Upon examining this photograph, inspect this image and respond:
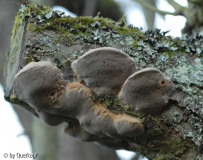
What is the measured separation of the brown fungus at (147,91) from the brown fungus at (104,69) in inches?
1.5

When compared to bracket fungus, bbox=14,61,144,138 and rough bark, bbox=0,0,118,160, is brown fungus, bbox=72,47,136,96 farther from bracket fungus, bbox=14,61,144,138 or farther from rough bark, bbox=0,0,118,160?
rough bark, bbox=0,0,118,160

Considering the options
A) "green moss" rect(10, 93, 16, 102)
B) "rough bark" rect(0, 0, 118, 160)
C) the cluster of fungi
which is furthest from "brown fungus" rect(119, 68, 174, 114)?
"rough bark" rect(0, 0, 118, 160)

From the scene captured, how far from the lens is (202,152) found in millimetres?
1110

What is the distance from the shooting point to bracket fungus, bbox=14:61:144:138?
102cm

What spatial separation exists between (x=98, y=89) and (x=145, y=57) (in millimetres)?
242

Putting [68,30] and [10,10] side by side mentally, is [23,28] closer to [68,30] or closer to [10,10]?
[68,30]

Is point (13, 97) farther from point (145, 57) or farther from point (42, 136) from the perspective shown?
point (42, 136)

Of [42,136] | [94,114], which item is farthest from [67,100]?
[42,136]

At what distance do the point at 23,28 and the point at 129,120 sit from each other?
55 cm

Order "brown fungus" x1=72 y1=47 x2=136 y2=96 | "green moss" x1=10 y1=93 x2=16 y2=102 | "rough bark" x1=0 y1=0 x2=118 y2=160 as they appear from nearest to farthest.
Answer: "brown fungus" x1=72 y1=47 x2=136 y2=96 → "green moss" x1=10 y1=93 x2=16 y2=102 → "rough bark" x1=0 y1=0 x2=118 y2=160

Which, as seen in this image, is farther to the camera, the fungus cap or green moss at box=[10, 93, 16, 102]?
green moss at box=[10, 93, 16, 102]

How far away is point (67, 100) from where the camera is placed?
105cm

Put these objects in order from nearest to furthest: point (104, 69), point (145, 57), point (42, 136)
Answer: point (104, 69)
point (145, 57)
point (42, 136)

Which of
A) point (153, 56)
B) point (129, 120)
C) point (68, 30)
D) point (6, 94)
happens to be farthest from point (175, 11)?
point (6, 94)
